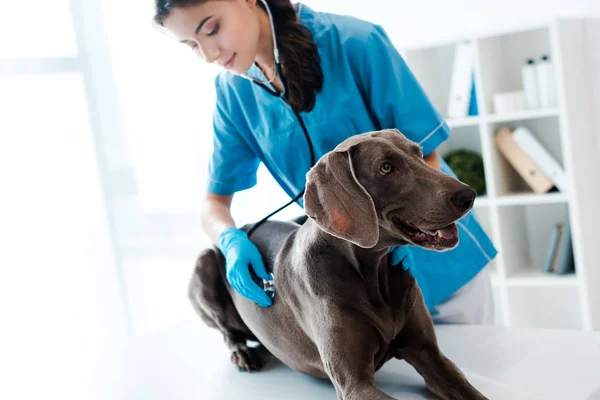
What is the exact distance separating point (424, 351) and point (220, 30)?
2.71ft

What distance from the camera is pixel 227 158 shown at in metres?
1.81

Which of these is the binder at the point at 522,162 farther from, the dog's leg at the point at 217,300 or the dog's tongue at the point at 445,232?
the dog's tongue at the point at 445,232

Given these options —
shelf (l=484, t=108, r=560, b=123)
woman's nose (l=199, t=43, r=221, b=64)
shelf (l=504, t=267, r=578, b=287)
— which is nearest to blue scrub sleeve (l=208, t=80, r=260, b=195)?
woman's nose (l=199, t=43, r=221, b=64)

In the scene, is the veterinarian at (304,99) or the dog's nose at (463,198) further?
the veterinarian at (304,99)

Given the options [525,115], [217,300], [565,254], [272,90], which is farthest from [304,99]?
[565,254]

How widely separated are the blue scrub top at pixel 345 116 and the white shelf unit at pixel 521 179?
4.94 ft

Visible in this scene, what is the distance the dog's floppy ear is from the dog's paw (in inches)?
23.4

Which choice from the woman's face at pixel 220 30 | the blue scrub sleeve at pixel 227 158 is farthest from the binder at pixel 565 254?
the woman's face at pixel 220 30

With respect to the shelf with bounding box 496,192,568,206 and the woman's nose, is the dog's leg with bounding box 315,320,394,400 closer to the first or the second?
the woman's nose

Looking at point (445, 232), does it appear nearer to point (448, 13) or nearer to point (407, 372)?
point (407, 372)

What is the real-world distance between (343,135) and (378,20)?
2.38m

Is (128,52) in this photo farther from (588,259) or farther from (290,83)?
(588,259)

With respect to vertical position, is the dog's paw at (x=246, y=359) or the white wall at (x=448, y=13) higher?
the white wall at (x=448, y=13)

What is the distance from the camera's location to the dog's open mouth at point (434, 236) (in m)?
1.06
